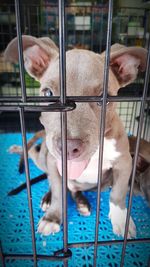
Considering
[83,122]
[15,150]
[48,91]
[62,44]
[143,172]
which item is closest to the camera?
[62,44]

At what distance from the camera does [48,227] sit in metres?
1.56

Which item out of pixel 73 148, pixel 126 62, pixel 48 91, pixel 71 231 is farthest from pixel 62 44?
pixel 71 231

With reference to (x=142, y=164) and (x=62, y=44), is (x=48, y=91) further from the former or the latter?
(x=142, y=164)

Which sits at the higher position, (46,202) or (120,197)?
(120,197)

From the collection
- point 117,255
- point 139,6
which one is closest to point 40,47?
point 117,255

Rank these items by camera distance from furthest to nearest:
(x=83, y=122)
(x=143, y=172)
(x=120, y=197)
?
(x=143, y=172) → (x=120, y=197) → (x=83, y=122)

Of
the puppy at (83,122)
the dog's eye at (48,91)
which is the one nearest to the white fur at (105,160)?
the puppy at (83,122)

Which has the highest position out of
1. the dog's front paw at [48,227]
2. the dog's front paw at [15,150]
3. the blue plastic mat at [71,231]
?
the dog's front paw at [15,150]

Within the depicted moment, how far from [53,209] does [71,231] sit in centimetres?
18

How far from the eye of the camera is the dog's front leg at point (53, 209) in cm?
157

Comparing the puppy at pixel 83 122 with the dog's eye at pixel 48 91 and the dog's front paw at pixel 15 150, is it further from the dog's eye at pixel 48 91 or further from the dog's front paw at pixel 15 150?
the dog's front paw at pixel 15 150

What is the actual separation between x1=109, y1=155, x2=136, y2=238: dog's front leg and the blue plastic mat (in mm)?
61

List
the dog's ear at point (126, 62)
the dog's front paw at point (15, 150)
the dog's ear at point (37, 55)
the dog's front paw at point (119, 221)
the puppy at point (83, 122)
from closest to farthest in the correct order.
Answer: the puppy at point (83, 122) → the dog's ear at point (126, 62) → the dog's ear at point (37, 55) → the dog's front paw at point (119, 221) → the dog's front paw at point (15, 150)

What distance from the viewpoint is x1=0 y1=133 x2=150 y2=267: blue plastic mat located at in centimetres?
140
